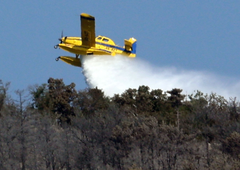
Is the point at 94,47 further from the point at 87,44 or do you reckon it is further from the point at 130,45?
the point at 130,45

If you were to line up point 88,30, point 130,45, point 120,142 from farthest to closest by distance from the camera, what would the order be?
point 130,45 < point 88,30 < point 120,142

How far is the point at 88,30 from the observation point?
50.1m

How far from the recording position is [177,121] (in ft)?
160

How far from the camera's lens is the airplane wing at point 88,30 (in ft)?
162

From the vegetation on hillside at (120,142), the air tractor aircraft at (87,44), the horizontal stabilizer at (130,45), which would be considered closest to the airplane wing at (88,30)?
the air tractor aircraft at (87,44)

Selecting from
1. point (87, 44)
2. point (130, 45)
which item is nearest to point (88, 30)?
point (87, 44)

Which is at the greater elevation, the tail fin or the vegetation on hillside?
the tail fin

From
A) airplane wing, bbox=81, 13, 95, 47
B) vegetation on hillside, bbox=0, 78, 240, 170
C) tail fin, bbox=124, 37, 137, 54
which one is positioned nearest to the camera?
vegetation on hillside, bbox=0, 78, 240, 170

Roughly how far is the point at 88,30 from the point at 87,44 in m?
1.28

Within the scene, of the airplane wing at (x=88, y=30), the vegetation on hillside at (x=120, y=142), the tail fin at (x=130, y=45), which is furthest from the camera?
the tail fin at (x=130, y=45)

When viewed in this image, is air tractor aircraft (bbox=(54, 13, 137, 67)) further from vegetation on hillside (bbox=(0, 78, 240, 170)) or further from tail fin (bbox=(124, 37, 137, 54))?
vegetation on hillside (bbox=(0, 78, 240, 170))

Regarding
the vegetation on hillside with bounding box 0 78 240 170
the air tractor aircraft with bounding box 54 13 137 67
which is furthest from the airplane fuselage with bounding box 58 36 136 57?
the vegetation on hillside with bounding box 0 78 240 170

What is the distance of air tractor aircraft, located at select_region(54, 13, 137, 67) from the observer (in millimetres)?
49656

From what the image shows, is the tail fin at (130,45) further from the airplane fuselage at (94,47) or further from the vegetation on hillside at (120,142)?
the vegetation on hillside at (120,142)
